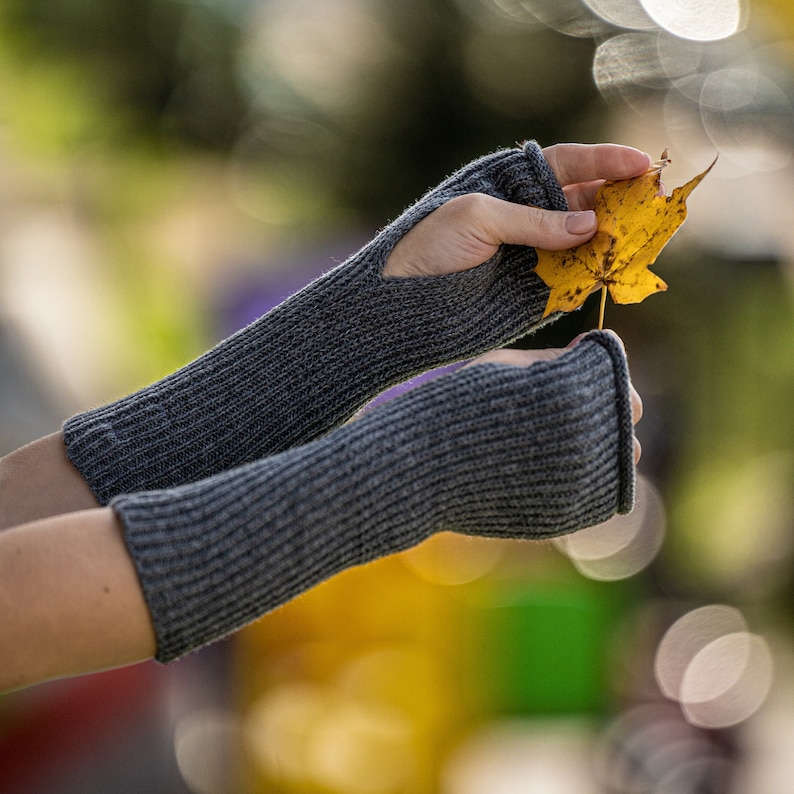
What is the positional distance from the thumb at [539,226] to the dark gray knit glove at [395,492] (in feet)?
0.48

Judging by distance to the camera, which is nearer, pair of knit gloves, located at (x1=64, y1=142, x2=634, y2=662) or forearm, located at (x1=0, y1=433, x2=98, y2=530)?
pair of knit gloves, located at (x1=64, y1=142, x2=634, y2=662)

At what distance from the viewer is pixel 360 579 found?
8.87ft

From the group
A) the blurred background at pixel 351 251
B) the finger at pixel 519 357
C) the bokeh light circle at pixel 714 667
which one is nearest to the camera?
the finger at pixel 519 357

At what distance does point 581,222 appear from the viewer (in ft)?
3.40

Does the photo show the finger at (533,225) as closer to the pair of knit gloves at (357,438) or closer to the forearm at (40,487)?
the pair of knit gloves at (357,438)

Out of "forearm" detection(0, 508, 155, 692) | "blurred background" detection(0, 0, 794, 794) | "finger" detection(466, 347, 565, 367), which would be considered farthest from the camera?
"blurred background" detection(0, 0, 794, 794)

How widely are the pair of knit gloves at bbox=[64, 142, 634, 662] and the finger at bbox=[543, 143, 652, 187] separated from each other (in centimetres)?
2

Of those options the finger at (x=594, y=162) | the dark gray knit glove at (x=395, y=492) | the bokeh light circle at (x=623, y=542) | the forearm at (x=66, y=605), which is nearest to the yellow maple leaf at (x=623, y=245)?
the finger at (x=594, y=162)

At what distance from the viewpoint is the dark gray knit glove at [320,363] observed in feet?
3.59

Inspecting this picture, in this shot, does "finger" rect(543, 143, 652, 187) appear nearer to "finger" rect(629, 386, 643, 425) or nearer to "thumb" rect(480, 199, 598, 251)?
"thumb" rect(480, 199, 598, 251)

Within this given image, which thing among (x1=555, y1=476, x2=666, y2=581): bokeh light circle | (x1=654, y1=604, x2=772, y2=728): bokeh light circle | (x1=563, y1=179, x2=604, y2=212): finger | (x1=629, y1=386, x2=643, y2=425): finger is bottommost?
(x1=654, y1=604, x2=772, y2=728): bokeh light circle

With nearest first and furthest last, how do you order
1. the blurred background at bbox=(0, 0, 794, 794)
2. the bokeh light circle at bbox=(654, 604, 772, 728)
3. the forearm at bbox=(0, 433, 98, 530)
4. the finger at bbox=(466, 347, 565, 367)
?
the finger at bbox=(466, 347, 565, 367) < the forearm at bbox=(0, 433, 98, 530) < the blurred background at bbox=(0, 0, 794, 794) < the bokeh light circle at bbox=(654, 604, 772, 728)

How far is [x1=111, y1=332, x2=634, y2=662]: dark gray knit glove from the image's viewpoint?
0.80 metres

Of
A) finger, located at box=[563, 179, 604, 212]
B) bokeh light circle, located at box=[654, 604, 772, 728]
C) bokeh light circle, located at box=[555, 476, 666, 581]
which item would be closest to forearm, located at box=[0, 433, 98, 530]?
finger, located at box=[563, 179, 604, 212]
